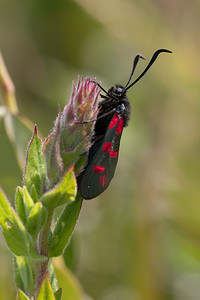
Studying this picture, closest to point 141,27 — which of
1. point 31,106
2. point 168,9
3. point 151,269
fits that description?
point 168,9

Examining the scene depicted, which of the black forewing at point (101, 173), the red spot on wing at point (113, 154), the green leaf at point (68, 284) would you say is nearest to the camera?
the black forewing at point (101, 173)

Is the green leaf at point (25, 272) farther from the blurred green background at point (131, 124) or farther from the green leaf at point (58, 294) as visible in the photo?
the blurred green background at point (131, 124)

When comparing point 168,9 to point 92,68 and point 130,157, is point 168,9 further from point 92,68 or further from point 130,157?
point 130,157

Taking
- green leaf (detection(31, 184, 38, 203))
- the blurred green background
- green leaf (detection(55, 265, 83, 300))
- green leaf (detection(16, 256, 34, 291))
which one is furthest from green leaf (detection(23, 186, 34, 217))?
the blurred green background

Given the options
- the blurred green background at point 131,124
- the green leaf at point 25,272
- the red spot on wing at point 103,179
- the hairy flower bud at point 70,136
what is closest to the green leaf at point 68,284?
the blurred green background at point 131,124

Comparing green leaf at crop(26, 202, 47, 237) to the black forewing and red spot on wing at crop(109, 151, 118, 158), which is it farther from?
red spot on wing at crop(109, 151, 118, 158)

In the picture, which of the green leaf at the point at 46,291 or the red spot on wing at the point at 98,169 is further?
the red spot on wing at the point at 98,169
